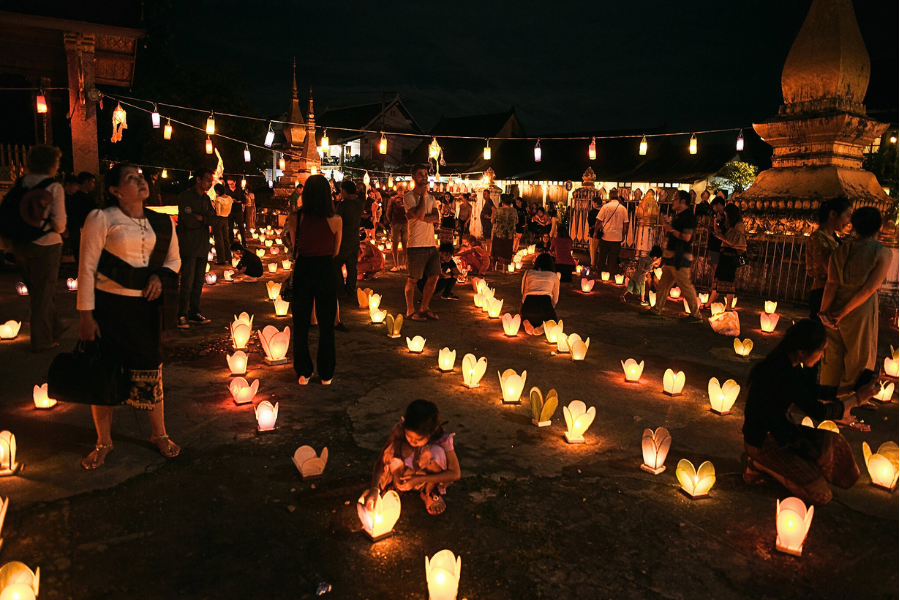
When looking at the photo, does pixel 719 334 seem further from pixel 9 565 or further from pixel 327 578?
pixel 9 565

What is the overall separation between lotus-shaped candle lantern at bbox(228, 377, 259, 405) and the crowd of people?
1.94 ft

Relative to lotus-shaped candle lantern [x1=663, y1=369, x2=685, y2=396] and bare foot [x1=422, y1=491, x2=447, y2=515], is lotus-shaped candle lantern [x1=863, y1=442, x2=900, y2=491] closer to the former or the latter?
lotus-shaped candle lantern [x1=663, y1=369, x2=685, y2=396]

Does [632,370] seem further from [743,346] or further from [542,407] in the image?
[743,346]

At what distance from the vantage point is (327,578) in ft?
9.18

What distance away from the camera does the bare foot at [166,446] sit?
393 cm

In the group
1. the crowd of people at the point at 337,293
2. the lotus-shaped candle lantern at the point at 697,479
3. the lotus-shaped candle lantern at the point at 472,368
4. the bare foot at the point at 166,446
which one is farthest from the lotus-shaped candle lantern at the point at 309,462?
the lotus-shaped candle lantern at the point at 697,479

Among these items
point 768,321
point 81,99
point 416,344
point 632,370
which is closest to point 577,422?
point 632,370

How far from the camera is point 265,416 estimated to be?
4355 millimetres

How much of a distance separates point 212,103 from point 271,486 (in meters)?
33.3

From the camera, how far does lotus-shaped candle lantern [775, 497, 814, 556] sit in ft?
10.1

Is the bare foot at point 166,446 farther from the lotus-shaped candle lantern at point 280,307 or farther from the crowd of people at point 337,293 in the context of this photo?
the lotus-shaped candle lantern at point 280,307

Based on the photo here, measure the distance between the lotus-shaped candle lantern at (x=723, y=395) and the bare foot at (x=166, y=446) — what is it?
424cm

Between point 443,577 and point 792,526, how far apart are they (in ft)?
6.13

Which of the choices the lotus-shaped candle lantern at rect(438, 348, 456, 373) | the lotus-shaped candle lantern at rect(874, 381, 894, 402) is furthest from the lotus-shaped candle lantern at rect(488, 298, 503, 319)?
the lotus-shaped candle lantern at rect(874, 381, 894, 402)
